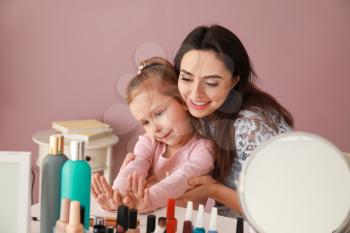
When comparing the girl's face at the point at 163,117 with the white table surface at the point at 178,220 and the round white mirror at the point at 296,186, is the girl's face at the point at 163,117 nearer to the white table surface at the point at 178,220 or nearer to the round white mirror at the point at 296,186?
the white table surface at the point at 178,220

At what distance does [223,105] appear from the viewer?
3.92 ft

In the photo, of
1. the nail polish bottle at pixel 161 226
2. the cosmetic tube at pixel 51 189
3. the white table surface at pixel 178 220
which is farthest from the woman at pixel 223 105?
the cosmetic tube at pixel 51 189

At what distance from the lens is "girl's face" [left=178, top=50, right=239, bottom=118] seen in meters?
1.16

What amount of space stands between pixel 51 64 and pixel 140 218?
805mm

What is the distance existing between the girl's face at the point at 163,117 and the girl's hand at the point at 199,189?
130 mm

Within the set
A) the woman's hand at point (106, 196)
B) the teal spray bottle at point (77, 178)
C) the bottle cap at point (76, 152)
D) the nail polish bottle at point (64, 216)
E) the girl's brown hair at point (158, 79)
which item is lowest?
the woman's hand at point (106, 196)

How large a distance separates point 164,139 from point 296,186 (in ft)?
1.70

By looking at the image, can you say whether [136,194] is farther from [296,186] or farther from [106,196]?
[296,186]

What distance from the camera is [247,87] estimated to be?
1.21 metres

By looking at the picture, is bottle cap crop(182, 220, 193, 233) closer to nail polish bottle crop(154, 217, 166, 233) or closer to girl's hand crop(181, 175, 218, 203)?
nail polish bottle crop(154, 217, 166, 233)

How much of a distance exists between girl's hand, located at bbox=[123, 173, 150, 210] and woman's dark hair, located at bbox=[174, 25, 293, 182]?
0.73ft

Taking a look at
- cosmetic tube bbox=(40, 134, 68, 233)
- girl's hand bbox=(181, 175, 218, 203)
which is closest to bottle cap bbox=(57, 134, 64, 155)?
cosmetic tube bbox=(40, 134, 68, 233)

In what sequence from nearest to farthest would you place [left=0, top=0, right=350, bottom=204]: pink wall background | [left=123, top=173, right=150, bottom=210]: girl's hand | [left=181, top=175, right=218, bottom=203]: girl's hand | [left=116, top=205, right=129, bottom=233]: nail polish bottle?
1. [left=116, top=205, right=129, bottom=233]: nail polish bottle
2. [left=123, top=173, right=150, bottom=210]: girl's hand
3. [left=181, top=175, right=218, bottom=203]: girl's hand
4. [left=0, top=0, right=350, bottom=204]: pink wall background

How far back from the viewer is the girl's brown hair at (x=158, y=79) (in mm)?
1195
